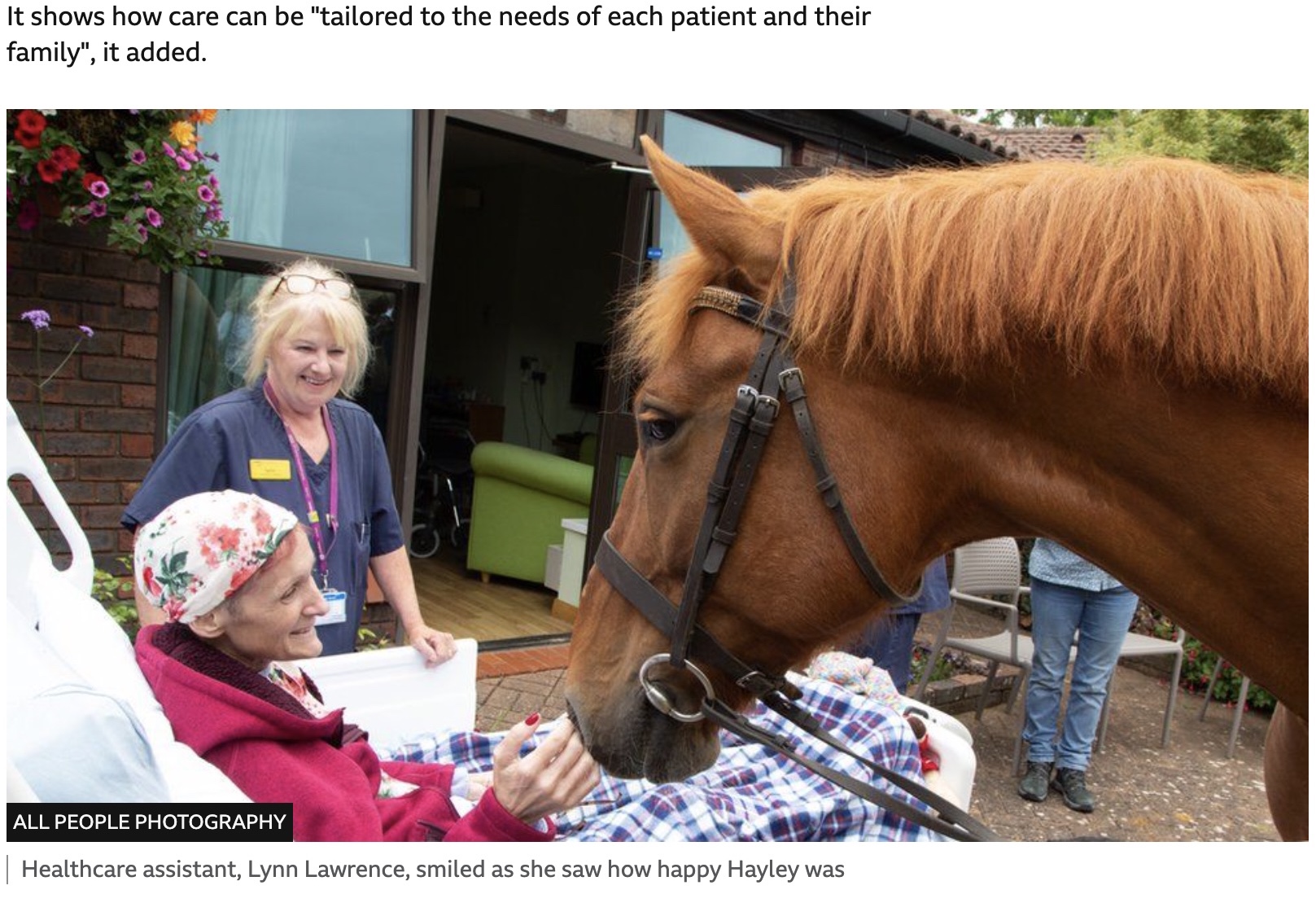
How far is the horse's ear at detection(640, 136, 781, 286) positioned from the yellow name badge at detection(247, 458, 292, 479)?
1728mm

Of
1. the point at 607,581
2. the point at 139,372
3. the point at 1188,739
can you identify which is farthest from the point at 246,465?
the point at 1188,739

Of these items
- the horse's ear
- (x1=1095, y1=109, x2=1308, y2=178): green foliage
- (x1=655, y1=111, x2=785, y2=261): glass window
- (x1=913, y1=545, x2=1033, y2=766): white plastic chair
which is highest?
(x1=1095, y1=109, x2=1308, y2=178): green foliage

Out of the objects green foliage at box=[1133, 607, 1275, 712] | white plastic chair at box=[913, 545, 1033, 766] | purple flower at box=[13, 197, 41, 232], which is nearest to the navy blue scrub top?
purple flower at box=[13, 197, 41, 232]

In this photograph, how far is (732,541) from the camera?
4.60ft

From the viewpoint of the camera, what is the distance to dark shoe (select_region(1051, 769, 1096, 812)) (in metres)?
4.34

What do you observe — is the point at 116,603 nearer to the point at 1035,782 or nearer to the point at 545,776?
the point at 545,776

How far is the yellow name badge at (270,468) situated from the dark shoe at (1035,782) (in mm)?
3791

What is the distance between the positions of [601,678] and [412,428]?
368 cm

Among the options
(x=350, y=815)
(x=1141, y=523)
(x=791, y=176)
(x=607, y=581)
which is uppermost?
(x=791, y=176)

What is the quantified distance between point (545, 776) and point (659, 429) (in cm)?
66

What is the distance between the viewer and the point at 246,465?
8.50ft

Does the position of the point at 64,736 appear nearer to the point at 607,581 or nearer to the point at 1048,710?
the point at 607,581

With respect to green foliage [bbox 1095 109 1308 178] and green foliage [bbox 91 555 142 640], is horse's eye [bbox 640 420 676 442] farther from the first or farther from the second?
green foliage [bbox 1095 109 1308 178]

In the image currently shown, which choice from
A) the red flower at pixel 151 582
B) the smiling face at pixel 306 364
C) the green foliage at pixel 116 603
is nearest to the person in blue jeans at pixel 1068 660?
the smiling face at pixel 306 364
